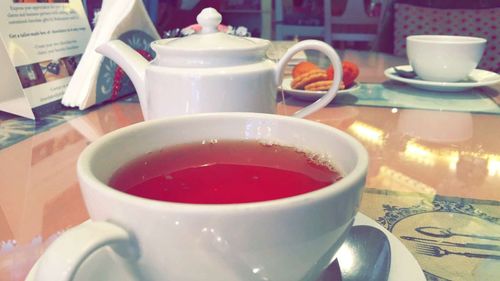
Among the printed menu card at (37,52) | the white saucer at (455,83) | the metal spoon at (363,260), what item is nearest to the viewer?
the metal spoon at (363,260)

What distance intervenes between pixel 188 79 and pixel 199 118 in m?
0.18

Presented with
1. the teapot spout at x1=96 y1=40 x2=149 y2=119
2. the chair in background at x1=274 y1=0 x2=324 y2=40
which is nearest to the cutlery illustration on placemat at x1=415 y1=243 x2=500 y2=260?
the teapot spout at x1=96 y1=40 x2=149 y2=119

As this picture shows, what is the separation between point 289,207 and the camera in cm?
28

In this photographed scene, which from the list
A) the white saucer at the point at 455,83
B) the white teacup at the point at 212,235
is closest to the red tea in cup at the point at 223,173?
the white teacup at the point at 212,235

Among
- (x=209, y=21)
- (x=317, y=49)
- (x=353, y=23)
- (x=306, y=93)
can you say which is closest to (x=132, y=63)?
(x=209, y=21)

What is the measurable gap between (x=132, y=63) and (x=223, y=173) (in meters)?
0.39

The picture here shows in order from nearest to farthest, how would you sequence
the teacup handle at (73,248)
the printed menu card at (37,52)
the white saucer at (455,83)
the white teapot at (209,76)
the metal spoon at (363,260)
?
the teacup handle at (73,248), the metal spoon at (363,260), the white teapot at (209,76), the printed menu card at (37,52), the white saucer at (455,83)

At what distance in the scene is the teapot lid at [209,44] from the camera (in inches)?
25.8

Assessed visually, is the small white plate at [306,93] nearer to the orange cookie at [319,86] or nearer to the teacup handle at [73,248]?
the orange cookie at [319,86]

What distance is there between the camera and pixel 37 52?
972 millimetres

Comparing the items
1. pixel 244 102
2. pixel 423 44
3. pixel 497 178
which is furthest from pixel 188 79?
pixel 423 44

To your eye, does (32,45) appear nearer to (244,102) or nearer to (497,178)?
(244,102)

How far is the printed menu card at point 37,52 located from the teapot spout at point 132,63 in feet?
0.89

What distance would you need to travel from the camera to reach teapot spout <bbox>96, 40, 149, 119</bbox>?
2.36ft
